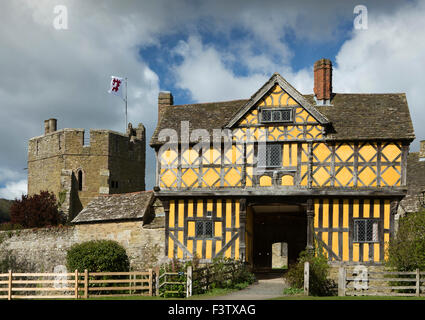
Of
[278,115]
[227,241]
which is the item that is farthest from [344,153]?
[227,241]

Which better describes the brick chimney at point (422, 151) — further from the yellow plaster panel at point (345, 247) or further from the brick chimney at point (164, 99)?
the brick chimney at point (164, 99)

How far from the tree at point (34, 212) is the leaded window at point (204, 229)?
18191 mm

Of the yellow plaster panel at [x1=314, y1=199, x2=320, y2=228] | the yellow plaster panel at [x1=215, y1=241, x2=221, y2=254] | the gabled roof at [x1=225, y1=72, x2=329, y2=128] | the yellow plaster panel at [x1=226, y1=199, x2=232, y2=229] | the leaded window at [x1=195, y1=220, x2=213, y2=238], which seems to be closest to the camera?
the yellow plaster panel at [x1=314, y1=199, x2=320, y2=228]

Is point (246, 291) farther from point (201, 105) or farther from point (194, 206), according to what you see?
point (201, 105)

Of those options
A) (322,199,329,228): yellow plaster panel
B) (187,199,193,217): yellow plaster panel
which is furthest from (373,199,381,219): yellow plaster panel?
(187,199,193,217): yellow plaster panel

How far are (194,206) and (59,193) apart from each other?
68.8 feet

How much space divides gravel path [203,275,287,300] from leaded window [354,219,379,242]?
3.78 meters

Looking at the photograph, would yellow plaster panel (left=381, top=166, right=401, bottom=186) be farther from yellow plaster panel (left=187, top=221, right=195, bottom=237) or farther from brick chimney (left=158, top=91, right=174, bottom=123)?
brick chimney (left=158, top=91, right=174, bottom=123)

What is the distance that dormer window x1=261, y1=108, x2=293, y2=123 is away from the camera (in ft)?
79.3

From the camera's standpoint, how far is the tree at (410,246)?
67.3 ft

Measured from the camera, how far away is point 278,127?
24172 millimetres

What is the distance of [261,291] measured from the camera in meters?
20.2
